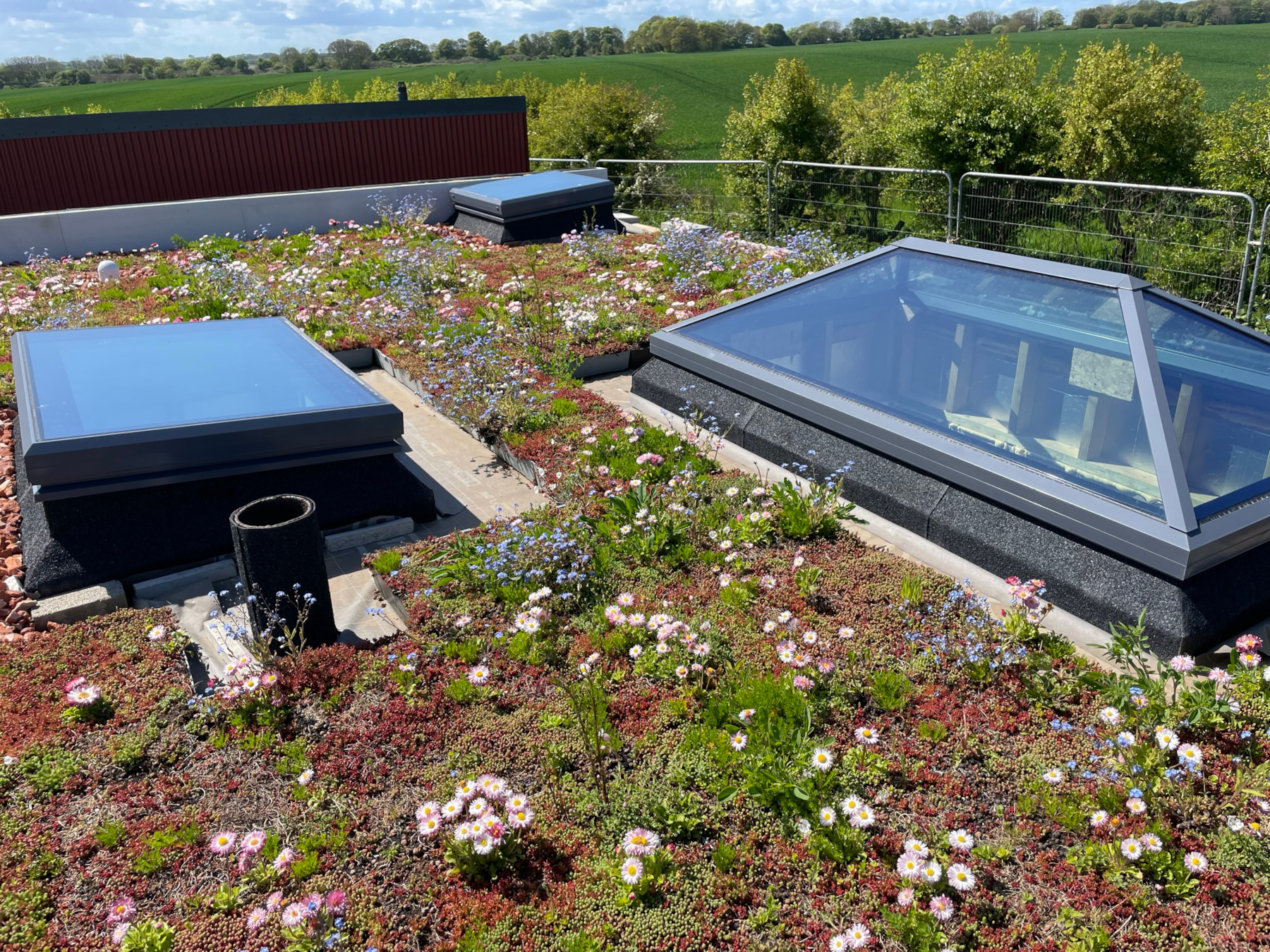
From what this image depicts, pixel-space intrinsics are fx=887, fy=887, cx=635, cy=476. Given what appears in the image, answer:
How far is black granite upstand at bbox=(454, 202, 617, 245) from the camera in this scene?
1301cm

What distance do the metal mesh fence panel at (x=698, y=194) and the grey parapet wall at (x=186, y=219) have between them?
3598 millimetres

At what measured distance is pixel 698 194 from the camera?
51.5ft

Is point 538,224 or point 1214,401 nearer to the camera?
point 1214,401

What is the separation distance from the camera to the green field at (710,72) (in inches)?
1871

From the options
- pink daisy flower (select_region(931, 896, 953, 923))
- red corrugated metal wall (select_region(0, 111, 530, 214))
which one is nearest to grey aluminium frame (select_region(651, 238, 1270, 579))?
pink daisy flower (select_region(931, 896, 953, 923))

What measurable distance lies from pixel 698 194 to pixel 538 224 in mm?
3787

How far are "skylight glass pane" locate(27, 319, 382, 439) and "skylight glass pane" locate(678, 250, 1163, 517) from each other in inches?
115

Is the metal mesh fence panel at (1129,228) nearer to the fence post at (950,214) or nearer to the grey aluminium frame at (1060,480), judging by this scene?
the fence post at (950,214)

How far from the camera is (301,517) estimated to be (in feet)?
13.8

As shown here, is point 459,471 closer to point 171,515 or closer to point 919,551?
point 171,515

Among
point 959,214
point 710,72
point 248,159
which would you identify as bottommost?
point 959,214

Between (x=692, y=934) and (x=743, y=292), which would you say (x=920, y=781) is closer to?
(x=692, y=934)

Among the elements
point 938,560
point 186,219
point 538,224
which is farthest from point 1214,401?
point 186,219

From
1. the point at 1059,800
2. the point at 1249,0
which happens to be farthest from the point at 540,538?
the point at 1249,0
